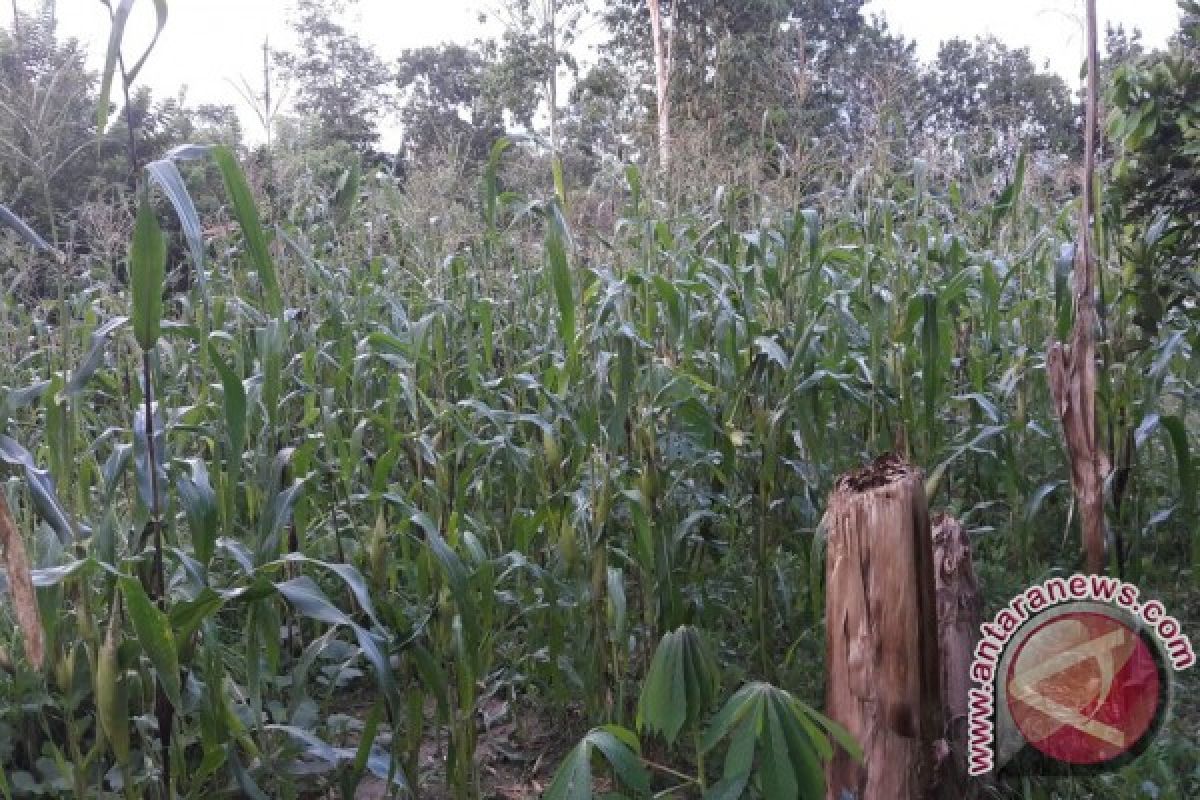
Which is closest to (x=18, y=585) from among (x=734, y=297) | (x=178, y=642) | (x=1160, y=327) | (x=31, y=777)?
(x=178, y=642)

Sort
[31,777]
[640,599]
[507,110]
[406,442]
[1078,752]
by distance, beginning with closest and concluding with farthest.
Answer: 1. [1078,752]
2. [31,777]
3. [640,599]
4. [406,442]
5. [507,110]

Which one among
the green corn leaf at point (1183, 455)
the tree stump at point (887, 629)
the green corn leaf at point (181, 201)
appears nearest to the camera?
the green corn leaf at point (181, 201)

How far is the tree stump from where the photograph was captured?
169 cm

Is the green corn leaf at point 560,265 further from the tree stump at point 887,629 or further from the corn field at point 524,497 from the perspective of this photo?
the tree stump at point 887,629

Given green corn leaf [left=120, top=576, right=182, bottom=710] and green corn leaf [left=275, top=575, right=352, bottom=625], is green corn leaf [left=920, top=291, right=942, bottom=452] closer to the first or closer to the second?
green corn leaf [left=275, top=575, right=352, bottom=625]

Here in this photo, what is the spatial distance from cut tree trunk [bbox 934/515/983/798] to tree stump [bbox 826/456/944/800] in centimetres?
6

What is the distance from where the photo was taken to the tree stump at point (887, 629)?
169 cm

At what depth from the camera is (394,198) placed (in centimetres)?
445

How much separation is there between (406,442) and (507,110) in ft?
71.2

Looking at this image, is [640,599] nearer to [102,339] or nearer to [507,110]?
[102,339]

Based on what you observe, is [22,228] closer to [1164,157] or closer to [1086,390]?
[1086,390]

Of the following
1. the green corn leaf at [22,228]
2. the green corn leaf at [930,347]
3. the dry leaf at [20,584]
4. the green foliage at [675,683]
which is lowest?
the green foliage at [675,683]

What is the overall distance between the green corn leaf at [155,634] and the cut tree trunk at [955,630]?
131cm

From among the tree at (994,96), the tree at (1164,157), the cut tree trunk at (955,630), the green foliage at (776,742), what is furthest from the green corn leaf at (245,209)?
the tree at (994,96)
